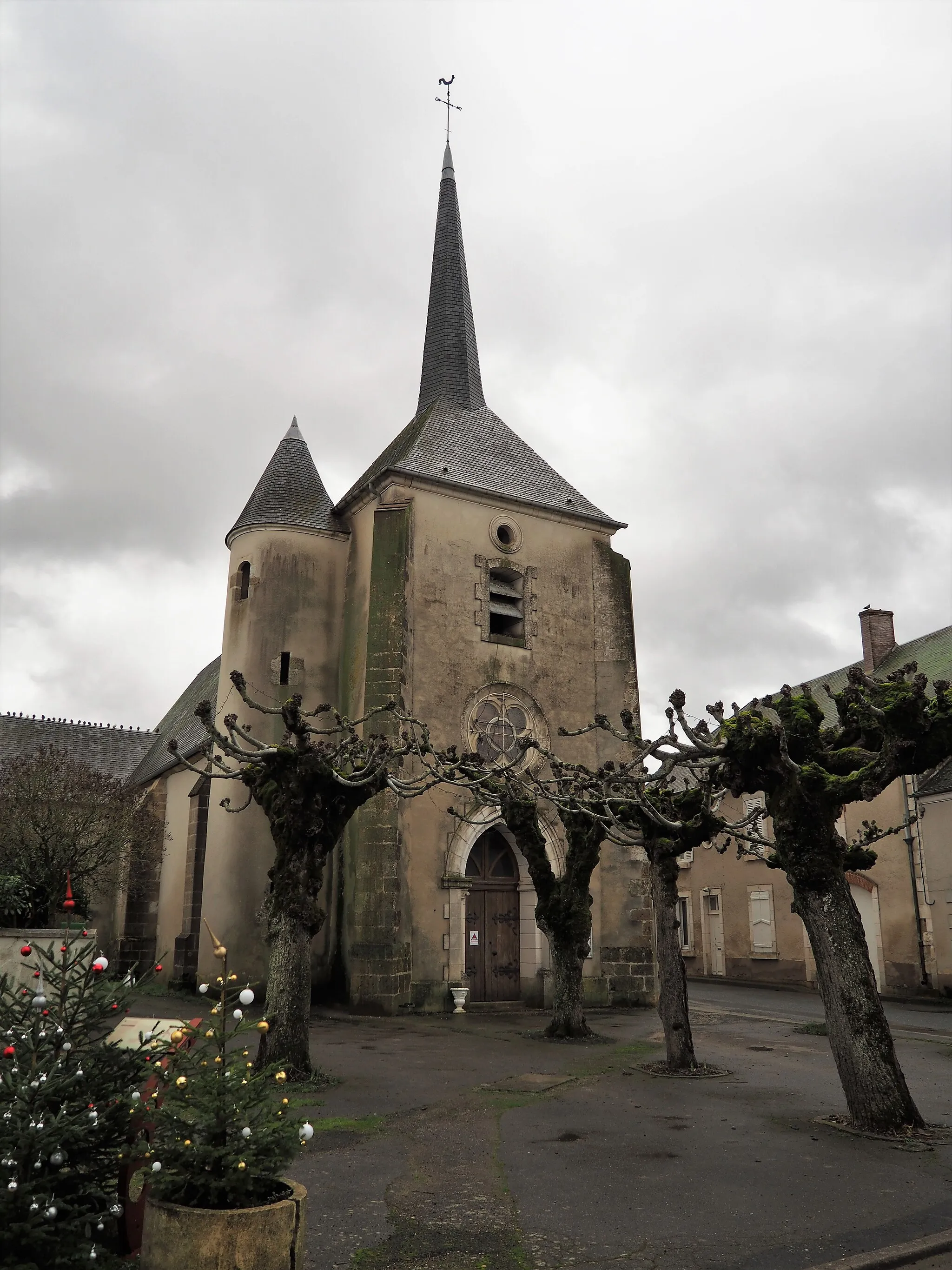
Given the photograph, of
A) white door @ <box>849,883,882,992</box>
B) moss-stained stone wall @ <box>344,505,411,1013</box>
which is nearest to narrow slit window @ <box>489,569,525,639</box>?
moss-stained stone wall @ <box>344,505,411,1013</box>

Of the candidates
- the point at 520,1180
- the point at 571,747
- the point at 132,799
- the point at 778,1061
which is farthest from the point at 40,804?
the point at 520,1180

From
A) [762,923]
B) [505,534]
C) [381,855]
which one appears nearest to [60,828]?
[381,855]

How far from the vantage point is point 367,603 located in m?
20.3

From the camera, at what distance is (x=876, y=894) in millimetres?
24547

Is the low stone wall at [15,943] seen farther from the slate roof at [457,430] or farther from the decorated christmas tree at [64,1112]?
the slate roof at [457,430]

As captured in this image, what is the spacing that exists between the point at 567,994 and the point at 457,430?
1443cm

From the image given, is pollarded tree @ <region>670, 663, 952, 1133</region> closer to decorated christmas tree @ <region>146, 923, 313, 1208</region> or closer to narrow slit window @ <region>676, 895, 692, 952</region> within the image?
decorated christmas tree @ <region>146, 923, 313, 1208</region>

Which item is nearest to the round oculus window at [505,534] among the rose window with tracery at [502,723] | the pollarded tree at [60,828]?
the rose window with tracery at [502,723]

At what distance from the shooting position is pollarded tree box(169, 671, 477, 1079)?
1007 centimetres

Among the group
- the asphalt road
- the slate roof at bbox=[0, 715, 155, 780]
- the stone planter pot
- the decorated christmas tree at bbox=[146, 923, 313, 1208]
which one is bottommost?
the asphalt road

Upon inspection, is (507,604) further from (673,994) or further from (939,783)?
(673,994)

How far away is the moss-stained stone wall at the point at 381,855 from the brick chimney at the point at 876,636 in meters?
16.5

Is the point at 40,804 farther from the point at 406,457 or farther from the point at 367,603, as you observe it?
the point at 406,457

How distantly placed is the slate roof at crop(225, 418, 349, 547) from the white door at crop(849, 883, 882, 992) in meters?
16.4
